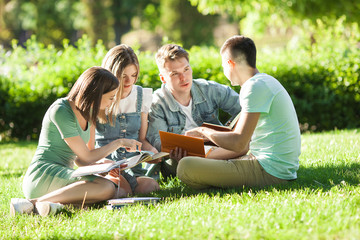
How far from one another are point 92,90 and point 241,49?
4.54 ft

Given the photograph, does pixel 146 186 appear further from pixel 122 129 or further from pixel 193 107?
pixel 193 107

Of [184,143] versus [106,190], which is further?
[184,143]

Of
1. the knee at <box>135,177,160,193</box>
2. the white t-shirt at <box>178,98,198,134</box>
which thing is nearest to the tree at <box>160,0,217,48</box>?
the white t-shirt at <box>178,98,198,134</box>

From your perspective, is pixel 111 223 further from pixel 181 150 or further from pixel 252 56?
pixel 252 56

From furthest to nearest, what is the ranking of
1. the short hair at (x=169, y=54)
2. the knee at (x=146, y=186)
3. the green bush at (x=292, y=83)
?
the green bush at (x=292, y=83)
the short hair at (x=169, y=54)
the knee at (x=146, y=186)

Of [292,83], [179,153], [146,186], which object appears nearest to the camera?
[179,153]

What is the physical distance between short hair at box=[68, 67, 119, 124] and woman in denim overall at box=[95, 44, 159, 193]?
2.06 feet

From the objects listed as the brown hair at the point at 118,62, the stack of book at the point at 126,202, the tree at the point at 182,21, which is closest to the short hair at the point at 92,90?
the brown hair at the point at 118,62

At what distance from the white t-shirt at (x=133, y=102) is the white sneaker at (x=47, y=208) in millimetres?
Answer: 1432

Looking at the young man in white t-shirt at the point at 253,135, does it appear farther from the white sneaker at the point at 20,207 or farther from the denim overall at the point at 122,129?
the white sneaker at the point at 20,207

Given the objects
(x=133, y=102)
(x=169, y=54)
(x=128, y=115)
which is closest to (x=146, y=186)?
(x=128, y=115)

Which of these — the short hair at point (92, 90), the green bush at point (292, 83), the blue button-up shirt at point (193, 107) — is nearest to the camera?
the short hair at point (92, 90)

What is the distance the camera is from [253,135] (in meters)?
4.04

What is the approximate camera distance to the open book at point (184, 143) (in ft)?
13.8
